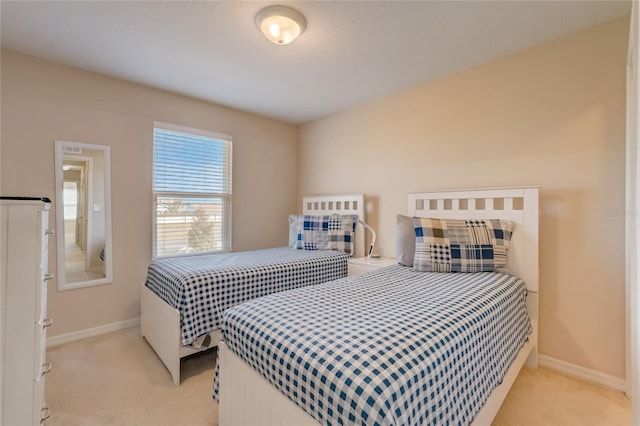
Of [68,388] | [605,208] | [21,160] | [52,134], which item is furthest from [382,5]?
[68,388]

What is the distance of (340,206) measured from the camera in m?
3.31

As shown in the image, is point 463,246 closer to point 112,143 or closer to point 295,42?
point 295,42

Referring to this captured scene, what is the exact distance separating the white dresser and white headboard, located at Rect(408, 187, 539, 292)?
2.48 meters

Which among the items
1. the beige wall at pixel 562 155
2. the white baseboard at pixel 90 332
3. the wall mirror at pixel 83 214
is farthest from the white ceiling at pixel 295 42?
the white baseboard at pixel 90 332

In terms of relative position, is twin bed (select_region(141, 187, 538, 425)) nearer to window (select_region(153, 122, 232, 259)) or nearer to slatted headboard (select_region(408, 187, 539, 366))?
slatted headboard (select_region(408, 187, 539, 366))

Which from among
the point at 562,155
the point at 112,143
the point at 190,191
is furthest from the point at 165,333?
the point at 562,155

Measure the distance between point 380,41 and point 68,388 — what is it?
2.96m

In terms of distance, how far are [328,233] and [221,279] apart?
1.32m

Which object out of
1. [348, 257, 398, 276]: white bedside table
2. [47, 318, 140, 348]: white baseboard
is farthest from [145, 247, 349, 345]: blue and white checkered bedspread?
[47, 318, 140, 348]: white baseboard

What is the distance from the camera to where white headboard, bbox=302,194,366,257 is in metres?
3.11

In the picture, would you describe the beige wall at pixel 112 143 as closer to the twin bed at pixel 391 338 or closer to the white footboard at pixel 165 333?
the white footboard at pixel 165 333

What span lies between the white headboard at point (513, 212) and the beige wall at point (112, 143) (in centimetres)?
222

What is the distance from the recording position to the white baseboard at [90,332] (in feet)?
7.59

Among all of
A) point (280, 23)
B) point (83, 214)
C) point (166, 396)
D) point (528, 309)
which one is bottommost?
point (166, 396)
